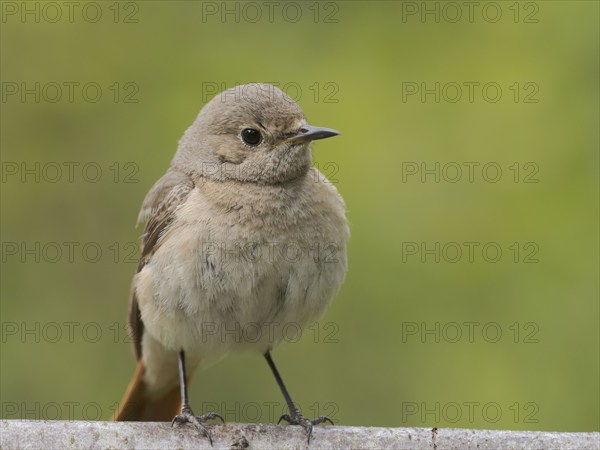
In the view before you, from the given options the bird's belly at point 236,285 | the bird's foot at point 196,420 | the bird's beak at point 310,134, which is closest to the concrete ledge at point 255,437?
the bird's foot at point 196,420

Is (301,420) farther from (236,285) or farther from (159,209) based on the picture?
(159,209)

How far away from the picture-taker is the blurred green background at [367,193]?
7270mm

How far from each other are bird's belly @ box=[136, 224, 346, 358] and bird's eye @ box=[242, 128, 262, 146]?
0.61 meters

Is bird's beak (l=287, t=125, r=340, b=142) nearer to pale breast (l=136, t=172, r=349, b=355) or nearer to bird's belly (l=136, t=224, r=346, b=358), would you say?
pale breast (l=136, t=172, r=349, b=355)

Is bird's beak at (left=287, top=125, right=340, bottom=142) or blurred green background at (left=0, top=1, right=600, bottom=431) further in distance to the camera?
blurred green background at (left=0, top=1, right=600, bottom=431)

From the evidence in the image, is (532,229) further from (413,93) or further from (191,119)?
(191,119)

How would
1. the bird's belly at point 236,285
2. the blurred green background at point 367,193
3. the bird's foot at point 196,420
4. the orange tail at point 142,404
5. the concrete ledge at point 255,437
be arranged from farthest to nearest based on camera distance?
the blurred green background at point 367,193
the orange tail at point 142,404
the bird's belly at point 236,285
the bird's foot at point 196,420
the concrete ledge at point 255,437

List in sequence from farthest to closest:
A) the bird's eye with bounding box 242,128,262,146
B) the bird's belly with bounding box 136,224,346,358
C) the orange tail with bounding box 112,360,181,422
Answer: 1. the orange tail with bounding box 112,360,181,422
2. the bird's eye with bounding box 242,128,262,146
3. the bird's belly with bounding box 136,224,346,358

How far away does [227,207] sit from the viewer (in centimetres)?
600

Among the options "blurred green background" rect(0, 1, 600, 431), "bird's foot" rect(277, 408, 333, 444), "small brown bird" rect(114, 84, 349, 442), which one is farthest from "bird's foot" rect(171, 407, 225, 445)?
"blurred green background" rect(0, 1, 600, 431)

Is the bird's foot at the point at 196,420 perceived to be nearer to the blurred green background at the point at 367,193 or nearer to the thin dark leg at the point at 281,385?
the thin dark leg at the point at 281,385

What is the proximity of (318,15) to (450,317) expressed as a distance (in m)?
2.42

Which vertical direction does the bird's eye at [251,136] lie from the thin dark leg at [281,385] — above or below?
above

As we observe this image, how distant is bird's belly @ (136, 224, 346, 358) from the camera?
19.2 feet
